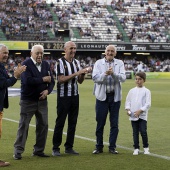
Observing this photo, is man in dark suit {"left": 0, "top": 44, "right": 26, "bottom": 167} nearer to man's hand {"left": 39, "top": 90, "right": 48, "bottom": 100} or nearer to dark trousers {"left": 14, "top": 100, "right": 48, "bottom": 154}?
dark trousers {"left": 14, "top": 100, "right": 48, "bottom": 154}

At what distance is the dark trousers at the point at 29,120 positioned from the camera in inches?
341

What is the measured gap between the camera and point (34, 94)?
870 cm

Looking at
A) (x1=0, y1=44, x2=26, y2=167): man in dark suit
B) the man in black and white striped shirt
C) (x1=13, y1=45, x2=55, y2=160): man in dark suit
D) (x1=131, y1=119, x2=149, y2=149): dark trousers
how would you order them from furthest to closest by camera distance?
(x1=131, y1=119, x2=149, y2=149): dark trousers < the man in black and white striped shirt < (x1=13, y1=45, x2=55, y2=160): man in dark suit < (x1=0, y1=44, x2=26, y2=167): man in dark suit

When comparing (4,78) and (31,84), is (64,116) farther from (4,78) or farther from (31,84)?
(4,78)

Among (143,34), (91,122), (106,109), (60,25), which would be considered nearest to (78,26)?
(60,25)

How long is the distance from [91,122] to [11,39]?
40.6 meters

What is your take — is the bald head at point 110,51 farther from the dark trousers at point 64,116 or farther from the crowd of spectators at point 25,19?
the crowd of spectators at point 25,19

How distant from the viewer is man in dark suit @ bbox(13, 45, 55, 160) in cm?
862

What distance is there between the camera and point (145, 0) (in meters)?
68.3

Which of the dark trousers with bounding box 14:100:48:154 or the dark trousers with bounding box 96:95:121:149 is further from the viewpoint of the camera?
the dark trousers with bounding box 96:95:121:149

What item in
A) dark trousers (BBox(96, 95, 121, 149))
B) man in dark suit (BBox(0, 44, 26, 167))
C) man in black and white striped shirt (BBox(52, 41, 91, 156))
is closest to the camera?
man in dark suit (BBox(0, 44, 26, 167))

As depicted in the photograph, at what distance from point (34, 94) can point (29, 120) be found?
471 mm

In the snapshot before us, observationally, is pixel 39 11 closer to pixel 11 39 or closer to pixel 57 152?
pixel 11 39

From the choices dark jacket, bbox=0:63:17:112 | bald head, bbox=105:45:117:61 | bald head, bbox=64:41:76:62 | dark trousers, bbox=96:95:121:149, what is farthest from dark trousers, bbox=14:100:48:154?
bald head, bbox=105:45:117:61
